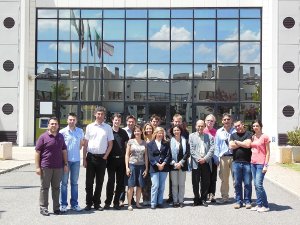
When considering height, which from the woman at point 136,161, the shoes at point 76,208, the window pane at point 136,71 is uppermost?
the window pane at point 136,71

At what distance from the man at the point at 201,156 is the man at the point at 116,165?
144 centimetres

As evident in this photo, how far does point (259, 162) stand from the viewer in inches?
415

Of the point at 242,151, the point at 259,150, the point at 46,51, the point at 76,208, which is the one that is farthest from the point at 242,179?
the point at 46,51

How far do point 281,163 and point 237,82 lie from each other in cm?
1053

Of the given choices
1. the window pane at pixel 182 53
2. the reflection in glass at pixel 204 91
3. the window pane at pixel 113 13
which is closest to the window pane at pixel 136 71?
the window pane at pixel 182 53

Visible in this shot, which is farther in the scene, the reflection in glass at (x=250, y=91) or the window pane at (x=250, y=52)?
the window pane at (x=250, y=52)

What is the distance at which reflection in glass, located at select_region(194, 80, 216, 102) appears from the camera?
102ft

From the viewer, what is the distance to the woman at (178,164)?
10.9 meters

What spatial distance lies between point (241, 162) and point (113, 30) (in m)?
21.6

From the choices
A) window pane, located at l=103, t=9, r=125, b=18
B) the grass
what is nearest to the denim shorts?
the grass

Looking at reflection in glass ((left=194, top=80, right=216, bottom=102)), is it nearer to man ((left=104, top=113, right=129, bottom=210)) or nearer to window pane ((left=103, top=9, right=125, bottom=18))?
window pane ((left=103, top=9, right=125, bottom=18))

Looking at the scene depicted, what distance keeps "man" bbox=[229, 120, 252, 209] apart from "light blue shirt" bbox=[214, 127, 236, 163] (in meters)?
0.61

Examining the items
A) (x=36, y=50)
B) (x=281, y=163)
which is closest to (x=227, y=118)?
(x=281, y=163)

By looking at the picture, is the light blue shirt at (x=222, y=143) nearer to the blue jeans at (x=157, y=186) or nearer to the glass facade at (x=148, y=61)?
the blue jeans at (x=157, y=186)
